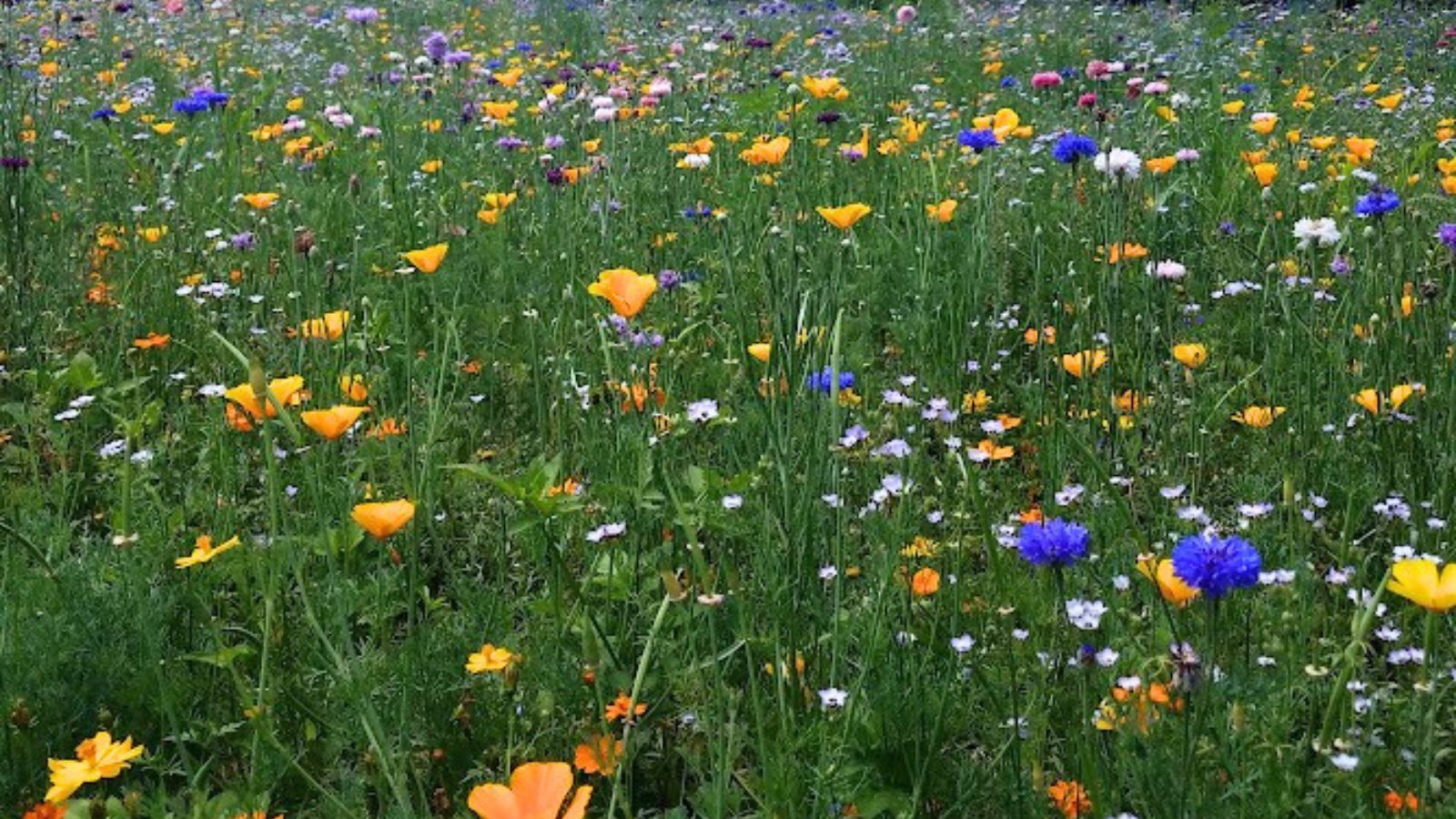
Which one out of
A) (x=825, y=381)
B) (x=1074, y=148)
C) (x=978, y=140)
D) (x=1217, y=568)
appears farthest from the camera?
(x=978, y=140)

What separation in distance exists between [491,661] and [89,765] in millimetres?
410

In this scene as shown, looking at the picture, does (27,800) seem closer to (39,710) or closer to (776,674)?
(39,710)

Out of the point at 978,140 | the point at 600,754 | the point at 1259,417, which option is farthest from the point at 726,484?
the point at 978,140

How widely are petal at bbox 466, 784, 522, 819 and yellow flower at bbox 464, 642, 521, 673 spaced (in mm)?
499

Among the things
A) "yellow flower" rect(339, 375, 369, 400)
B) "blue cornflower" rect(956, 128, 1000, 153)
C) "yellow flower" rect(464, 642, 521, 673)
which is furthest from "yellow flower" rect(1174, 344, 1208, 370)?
"yellow flower" rect(339, 375, 369, 400)

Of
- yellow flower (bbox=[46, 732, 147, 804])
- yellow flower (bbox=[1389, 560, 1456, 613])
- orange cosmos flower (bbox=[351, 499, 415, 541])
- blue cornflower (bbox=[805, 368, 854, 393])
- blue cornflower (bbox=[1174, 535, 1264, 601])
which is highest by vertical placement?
yellow flower (bbox=[1389, 560, 1456, 613])

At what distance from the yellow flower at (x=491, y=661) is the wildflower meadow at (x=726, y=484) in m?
0.01

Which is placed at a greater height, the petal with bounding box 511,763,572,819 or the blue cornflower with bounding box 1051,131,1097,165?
the blue cornflower with bounding box 1051,131,1097,165

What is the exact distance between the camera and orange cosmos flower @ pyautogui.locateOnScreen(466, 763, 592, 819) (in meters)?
0.97

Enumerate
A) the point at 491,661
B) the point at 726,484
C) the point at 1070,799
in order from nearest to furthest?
the point at 1070,799 < the point at 491,661 < the point at 726,484

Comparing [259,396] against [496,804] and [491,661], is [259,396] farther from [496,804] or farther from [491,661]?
[496,804]

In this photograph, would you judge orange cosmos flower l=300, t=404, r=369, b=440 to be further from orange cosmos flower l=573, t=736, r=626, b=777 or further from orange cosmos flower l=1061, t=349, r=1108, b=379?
orange cosmos flower l=1061, t=349, r=1108, b=379

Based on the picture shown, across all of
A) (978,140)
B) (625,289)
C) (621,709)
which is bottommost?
(621,709)

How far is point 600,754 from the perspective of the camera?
1.26m
